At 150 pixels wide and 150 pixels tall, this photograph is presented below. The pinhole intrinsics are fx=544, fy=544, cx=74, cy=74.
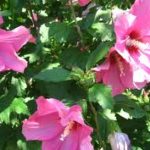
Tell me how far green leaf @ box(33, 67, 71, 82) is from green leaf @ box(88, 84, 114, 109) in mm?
80

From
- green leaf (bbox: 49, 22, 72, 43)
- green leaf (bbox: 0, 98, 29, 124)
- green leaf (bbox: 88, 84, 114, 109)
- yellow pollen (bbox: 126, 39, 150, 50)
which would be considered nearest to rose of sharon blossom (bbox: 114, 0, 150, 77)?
yellow pollen (bbox: 126, 39, 150, 50)

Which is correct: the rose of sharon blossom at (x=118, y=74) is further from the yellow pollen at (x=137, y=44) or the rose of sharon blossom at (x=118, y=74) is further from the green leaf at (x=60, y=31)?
the green leaf at (x=60, y=31)

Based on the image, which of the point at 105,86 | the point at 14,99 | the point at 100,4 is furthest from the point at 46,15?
the point at 105,86

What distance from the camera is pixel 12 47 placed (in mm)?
1547

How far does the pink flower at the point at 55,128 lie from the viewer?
4.75 ft

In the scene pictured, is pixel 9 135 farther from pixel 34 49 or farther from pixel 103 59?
pixel 103 59

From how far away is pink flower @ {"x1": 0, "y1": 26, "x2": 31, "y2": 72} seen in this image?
1.51 meters

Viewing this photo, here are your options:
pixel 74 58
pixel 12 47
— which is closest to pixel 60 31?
pixel 74 58

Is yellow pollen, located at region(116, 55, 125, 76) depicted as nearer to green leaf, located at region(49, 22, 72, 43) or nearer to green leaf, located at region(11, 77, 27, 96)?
green leaf, located at region(49, 22, 72, 43)

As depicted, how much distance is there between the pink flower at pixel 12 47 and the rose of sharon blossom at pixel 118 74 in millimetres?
217

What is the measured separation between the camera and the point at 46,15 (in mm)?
2037

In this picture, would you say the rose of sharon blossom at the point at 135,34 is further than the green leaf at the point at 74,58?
No

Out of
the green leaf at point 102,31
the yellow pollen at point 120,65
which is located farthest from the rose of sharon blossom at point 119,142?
the green leaf at point 102,31

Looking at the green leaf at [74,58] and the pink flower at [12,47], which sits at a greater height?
the pink flower at [12,47]
